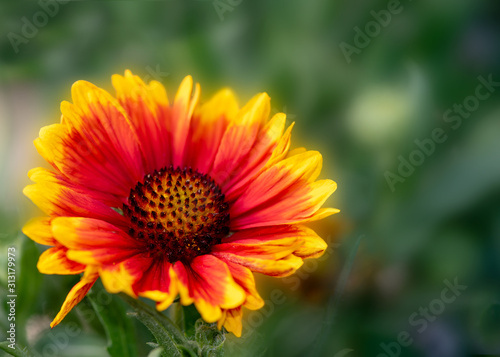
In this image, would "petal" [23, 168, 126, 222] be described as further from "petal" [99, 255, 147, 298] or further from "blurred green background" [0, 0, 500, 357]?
"blurred green background" [0, 0, 500, 357]

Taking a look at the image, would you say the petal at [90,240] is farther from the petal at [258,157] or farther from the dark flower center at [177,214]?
the petal at [258,157]

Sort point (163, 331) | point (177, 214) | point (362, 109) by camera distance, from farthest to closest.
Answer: point (362, 109) → point (177, 214) → point (163, 331)

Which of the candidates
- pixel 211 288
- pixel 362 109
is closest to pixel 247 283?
pixel 211 288

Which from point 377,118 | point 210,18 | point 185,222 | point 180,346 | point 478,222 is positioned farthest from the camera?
point 210,18

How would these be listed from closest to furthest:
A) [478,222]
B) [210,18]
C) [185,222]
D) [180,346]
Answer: [180,346]
[185,222]
[478,222]
[210,18]

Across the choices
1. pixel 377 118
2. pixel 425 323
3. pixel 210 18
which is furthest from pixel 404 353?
pixel 210 18

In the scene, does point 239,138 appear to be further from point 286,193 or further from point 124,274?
point 124,274

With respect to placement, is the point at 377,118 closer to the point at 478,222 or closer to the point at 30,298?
the point at 478,222
